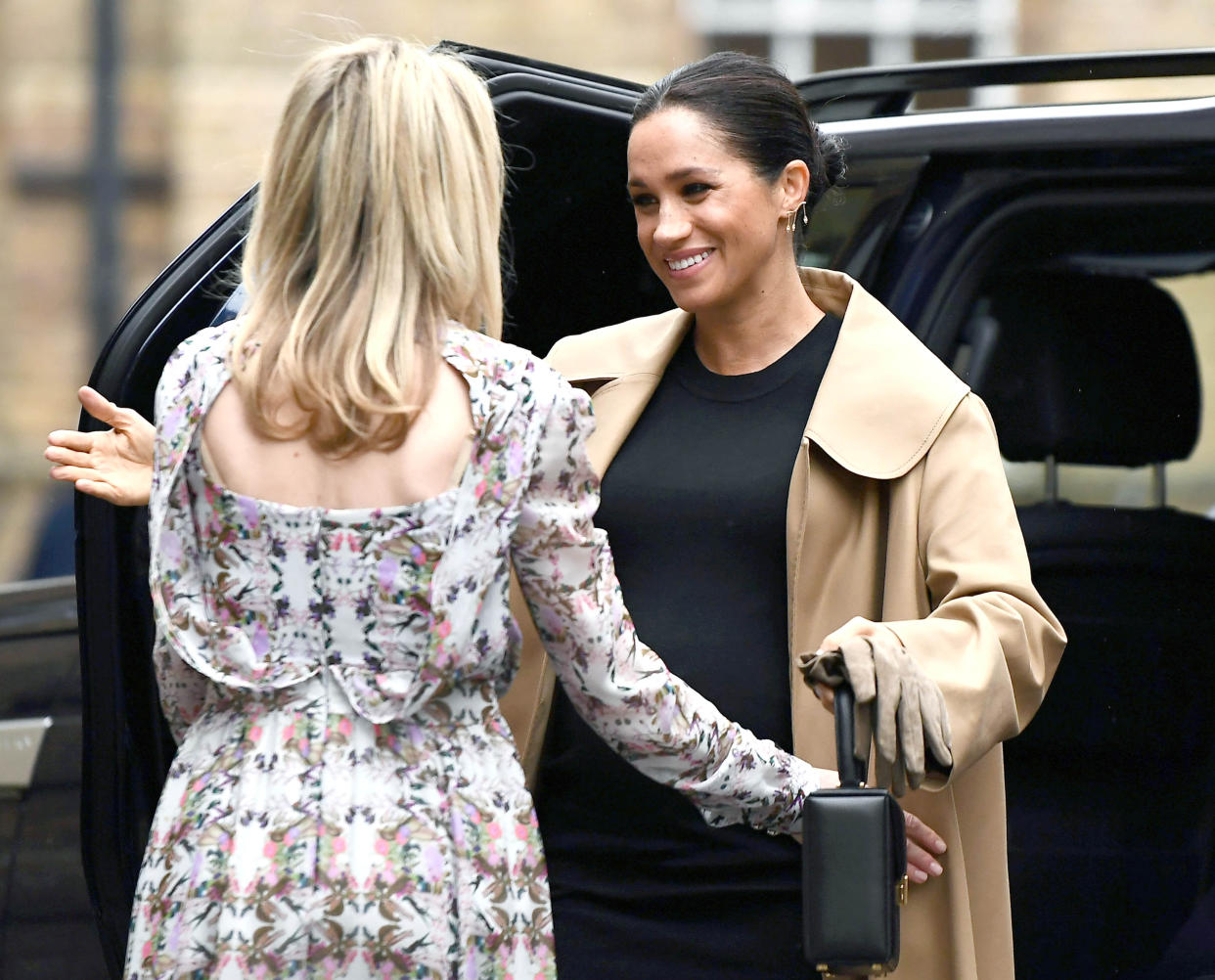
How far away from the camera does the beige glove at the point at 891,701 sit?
2043 millimetres

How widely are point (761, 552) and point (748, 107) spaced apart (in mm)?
579

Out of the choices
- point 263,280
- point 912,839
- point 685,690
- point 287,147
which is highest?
point 287,147

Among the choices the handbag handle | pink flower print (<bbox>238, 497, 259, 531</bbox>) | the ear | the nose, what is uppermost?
the ear

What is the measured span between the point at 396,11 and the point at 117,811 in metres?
9.03

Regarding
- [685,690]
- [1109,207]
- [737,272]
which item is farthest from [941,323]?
[685,690]

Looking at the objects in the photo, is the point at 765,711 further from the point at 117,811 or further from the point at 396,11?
the point at 396,11

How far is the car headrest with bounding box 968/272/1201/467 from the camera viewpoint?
3043 millimetres

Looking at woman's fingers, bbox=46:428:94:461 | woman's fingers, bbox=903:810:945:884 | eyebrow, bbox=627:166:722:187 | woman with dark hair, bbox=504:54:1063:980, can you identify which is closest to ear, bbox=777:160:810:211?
woman with dark hair, bbox=504:54:1063:980

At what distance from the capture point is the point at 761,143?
2508 millimetres

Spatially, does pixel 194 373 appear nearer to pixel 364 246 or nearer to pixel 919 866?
pixel 364 246

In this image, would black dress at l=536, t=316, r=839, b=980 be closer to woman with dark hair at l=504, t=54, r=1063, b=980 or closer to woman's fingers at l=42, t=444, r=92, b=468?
woman with dark hair at l=504, t=54, r=1063, b=980

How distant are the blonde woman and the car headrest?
1.30 meters

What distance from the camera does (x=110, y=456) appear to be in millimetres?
2154

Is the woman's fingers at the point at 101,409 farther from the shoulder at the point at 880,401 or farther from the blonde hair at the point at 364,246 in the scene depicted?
the shoulder at the point at 880,401
